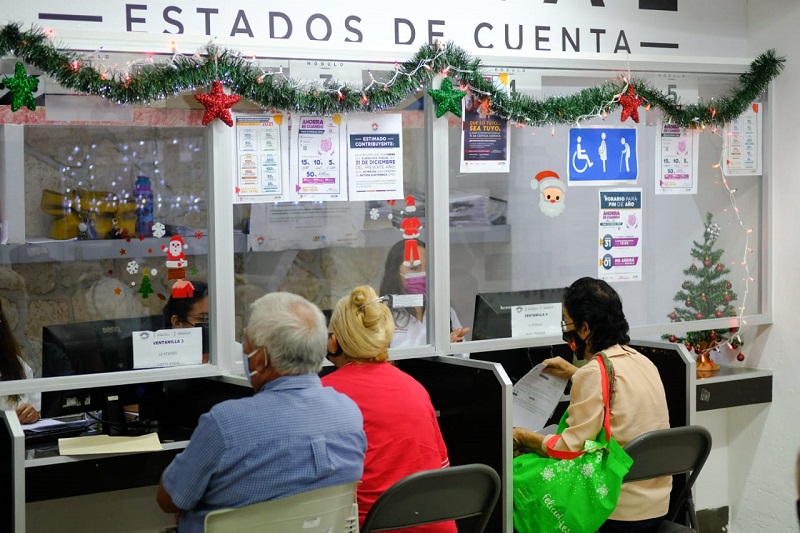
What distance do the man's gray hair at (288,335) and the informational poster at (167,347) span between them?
1.00m

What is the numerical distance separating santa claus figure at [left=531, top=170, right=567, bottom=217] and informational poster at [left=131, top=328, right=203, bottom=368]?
1.49 metres

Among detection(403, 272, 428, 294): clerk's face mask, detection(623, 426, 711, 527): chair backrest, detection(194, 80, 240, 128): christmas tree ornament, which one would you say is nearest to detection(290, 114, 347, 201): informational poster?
detection(194, 80, 240, 128): christmas tree ornament

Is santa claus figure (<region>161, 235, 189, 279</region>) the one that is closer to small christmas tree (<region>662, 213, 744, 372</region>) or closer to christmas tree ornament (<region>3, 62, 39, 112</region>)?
christmas tree ornament (<region>3, 62, 39, 112</region>)

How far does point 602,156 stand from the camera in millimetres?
3891

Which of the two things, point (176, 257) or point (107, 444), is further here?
→ point (176, 257)

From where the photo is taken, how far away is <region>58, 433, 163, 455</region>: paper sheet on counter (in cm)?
284

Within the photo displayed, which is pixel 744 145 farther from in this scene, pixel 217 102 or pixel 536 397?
pixel 217 102

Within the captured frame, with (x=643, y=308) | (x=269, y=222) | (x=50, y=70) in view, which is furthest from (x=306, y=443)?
(x=643, y=308)

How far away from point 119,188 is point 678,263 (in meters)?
2.40

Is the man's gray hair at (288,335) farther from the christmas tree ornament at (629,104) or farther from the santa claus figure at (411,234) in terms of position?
the christmas tree ornament at (629,104)

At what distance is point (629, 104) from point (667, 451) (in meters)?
1.51

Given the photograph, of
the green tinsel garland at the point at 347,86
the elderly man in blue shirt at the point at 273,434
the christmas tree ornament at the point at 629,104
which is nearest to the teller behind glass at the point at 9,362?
the green tinsel garland at the point at 347,86

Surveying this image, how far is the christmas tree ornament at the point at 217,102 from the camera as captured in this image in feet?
10.3

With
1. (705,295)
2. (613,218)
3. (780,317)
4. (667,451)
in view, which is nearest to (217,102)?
Result: (613,218)
